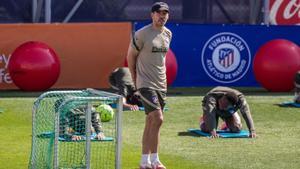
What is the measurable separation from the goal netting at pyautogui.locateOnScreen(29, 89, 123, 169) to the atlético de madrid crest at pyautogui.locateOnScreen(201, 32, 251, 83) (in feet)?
35.6

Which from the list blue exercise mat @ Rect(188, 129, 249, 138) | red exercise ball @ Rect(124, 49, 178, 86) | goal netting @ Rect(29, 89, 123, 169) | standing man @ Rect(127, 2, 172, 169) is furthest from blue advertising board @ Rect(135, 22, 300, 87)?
standing man @ Rect(127, 2, 172, 169)

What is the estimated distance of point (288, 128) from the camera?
55.7 ft

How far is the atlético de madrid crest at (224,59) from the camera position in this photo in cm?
2338

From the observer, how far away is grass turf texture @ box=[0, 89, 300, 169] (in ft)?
43.2

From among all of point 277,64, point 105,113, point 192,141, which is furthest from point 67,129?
point 277,64

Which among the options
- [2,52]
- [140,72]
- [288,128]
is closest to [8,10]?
[2,52]

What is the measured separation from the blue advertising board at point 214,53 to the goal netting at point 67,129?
10857mm

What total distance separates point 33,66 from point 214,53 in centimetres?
450

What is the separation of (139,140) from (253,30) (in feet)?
30.4

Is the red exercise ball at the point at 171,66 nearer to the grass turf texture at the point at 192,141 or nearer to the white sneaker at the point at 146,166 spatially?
the grass turf texture at the point at 192,141

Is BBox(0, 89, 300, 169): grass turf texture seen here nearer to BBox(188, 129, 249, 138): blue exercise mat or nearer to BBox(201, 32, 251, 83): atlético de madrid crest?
BBox(188, 129, 249, 138): blue exercise mat

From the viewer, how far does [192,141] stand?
15.3 meters

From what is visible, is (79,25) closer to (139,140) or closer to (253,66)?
(253,66)

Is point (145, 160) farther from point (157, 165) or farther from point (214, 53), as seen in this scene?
point (214, 53)
